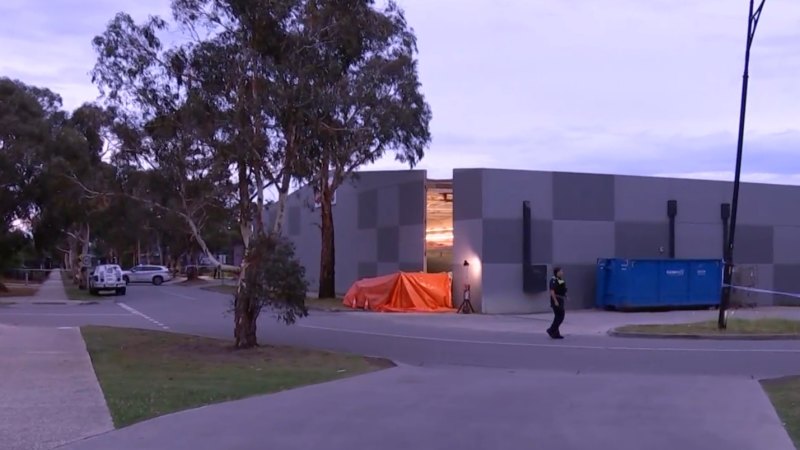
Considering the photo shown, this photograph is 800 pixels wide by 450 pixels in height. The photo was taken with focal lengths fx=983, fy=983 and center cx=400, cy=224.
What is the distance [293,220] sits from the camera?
59.5 metres

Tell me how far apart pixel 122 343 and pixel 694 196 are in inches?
992

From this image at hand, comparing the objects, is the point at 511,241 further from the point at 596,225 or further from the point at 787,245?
the point at 787,245

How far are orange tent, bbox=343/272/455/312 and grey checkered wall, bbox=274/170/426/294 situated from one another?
108 inches

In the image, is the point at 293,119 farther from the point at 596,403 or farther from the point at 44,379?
the point at 596,403

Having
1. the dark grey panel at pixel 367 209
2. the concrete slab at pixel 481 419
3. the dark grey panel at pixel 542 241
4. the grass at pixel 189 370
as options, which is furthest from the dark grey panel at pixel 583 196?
the concrete slab at pixel 481 419

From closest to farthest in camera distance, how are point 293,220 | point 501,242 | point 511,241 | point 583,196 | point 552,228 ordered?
point 501,242 → point 511,241 → point 552,228 → point 583,196 → point 293,220

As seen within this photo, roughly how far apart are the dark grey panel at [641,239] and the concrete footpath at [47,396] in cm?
2263

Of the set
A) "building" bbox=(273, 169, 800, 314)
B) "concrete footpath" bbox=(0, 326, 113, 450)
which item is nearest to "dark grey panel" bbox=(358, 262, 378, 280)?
"building" bbox=(273, 169, 800, 314)

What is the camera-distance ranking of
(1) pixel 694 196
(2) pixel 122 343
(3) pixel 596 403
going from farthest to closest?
(1) pixel 694 196 → (2) pixel 122 343 → (3) pixel 596 403

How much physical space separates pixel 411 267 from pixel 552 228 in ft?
24.1

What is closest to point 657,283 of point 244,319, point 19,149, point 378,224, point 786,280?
point 786,280

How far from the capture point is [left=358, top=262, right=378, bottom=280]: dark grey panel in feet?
149

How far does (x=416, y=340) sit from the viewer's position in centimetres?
2373

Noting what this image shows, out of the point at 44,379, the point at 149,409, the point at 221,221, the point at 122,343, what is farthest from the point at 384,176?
the point at 149,409
